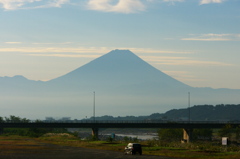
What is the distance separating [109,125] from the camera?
16925cm

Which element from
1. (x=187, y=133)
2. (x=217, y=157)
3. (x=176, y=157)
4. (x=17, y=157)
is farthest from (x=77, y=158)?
(x=187, y=133)

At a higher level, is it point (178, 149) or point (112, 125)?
point (112, 125)

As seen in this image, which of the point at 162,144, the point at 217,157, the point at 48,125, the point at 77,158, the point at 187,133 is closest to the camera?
the point at 77,158

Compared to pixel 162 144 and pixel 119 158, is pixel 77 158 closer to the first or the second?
pixel 119 158

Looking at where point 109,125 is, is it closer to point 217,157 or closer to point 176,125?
point 176,125

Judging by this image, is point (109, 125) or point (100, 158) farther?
point (109, 125)

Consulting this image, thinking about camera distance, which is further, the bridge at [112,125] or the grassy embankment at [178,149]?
the bridge at [112,125]

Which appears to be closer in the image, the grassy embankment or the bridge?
the grassy embankment

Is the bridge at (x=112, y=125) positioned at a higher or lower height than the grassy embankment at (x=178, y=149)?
higher

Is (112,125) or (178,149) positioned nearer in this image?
(178,149)

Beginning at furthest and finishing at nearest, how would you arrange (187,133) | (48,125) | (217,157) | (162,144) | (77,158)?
1. (187,133)
2. (48,125)
3. (162,144)
4. (217,157)
5. (77,158)

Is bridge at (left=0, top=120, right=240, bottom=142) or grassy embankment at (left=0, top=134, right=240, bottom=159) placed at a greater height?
bridge at (left=0, top=120, right=240, bottom=142)

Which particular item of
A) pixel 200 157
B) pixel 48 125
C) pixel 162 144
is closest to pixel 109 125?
pixel 48 125

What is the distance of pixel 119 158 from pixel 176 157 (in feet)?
31.0
